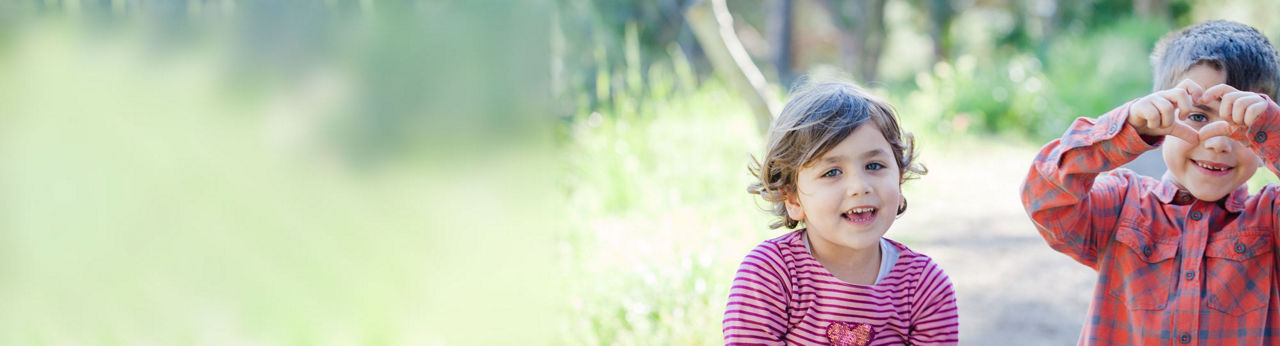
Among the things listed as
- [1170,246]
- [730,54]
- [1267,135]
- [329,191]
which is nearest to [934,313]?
[1170,246]

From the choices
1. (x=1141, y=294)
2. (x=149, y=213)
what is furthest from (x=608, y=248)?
(x=1141, y=294)

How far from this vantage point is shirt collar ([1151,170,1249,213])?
163 cm

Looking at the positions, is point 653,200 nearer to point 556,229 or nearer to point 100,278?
point 556,229

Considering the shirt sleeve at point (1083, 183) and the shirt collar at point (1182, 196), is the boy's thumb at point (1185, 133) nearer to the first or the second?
the shirt sleeve at point (1083, 183)

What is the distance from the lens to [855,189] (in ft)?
5.01

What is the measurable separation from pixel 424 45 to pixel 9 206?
1515 millimetres

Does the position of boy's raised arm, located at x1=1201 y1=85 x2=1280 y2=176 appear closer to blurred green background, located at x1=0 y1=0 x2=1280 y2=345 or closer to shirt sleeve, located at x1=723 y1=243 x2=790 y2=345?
shirt sleeve, located at x1=723 y1=243 x2=790 y2=345

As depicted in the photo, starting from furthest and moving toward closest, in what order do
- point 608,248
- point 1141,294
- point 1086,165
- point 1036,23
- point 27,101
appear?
point 1036,23 → point 608,248 → point 27,101 → point 1141,294 → point 1086,165

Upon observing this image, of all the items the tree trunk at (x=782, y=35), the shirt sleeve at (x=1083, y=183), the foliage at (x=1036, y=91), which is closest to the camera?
the shirt sleeve at (x=1083, y=183)

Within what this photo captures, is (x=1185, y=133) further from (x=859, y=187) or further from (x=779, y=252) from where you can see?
(x=779, y=252)

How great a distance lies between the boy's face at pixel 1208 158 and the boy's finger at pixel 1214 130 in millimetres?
42

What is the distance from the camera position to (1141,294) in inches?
64.8

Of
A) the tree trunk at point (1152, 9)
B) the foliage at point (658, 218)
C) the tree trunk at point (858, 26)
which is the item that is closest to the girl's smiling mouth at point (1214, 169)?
the foliage at point (658, 218)

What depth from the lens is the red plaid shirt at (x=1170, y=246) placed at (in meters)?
1.58
